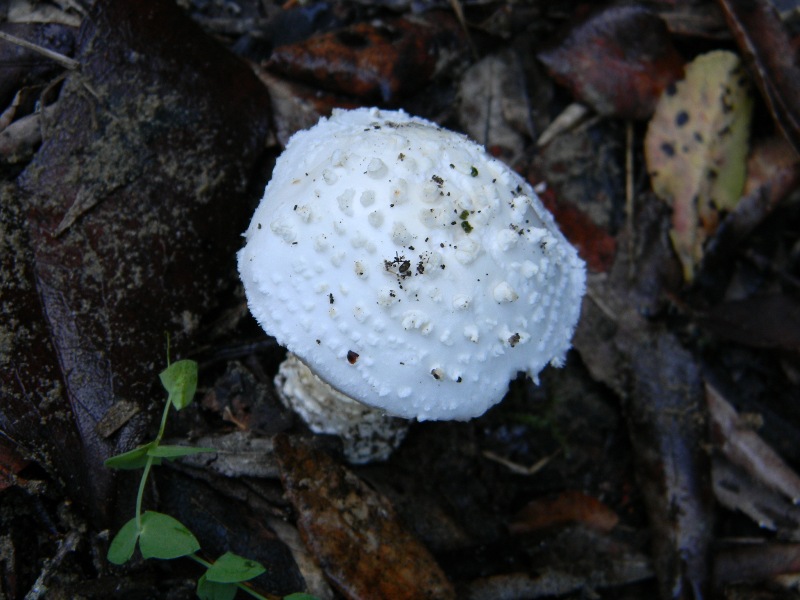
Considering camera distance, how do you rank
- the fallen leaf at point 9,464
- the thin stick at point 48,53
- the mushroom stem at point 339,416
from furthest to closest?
the mushroom stem at point 339,416
the thin stick at point 48,53
the fallen leaf at point 9,464

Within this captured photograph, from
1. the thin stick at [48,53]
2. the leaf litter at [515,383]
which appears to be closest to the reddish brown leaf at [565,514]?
the leaf litter at [515,383]

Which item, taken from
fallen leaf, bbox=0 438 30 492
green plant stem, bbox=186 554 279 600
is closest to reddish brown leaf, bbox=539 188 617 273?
green plant stem, bbox=186 554 279 600

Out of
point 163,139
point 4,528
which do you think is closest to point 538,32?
point 163,139

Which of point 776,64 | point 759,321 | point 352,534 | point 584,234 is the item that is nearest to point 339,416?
point 352,534

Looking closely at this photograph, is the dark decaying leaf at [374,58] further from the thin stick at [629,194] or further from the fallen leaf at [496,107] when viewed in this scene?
the thin stick at [629,194]

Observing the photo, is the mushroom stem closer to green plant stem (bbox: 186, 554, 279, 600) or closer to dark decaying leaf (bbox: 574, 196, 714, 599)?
green plant stem (bbox: 186, 554, 279, 600)

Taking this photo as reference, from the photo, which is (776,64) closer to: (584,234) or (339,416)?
(584,234)

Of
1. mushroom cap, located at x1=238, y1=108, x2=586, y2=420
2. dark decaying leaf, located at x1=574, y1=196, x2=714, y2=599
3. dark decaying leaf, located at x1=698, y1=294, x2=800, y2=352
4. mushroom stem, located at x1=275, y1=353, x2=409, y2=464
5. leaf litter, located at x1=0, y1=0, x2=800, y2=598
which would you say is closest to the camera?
mushroom cap, located at x1=238, y1=108, x2=586, y2=420
